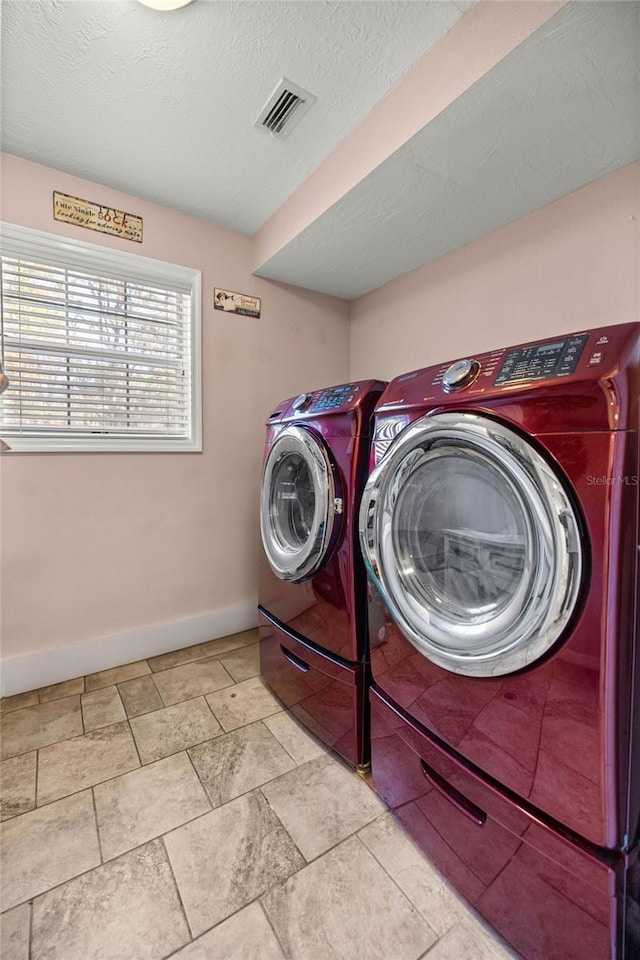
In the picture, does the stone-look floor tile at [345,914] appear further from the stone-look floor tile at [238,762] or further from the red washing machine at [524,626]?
the stone-look floor tile at [238,762]

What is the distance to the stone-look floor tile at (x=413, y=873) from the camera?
3.08 feet

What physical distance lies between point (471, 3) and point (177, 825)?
255 cm

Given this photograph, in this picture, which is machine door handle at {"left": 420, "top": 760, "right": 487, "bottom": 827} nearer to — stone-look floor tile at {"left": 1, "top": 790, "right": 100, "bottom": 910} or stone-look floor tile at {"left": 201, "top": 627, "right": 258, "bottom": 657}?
stone-look floor tile at {"left": 1, "top": 790, "right": 100, "bottom": 910}

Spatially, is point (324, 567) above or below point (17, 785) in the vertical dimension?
above

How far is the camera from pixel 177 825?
1153 mm

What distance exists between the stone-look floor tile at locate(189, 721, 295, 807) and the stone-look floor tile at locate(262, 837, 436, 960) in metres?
0.34

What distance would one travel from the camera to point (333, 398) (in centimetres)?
143

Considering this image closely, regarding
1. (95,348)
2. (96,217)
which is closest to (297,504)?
(95,348)

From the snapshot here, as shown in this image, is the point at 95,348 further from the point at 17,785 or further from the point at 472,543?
the point at 472,543

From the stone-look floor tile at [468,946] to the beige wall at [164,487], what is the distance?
1767 mm

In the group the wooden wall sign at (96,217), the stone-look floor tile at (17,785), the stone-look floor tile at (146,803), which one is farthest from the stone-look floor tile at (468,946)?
the wooden wall sign at (96,217)

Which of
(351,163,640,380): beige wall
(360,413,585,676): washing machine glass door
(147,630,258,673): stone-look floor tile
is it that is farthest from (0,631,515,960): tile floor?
(351,163,640,380): beige wall

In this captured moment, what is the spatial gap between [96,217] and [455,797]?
8.96 feet

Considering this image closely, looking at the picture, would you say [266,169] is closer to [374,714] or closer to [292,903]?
[374,714]
